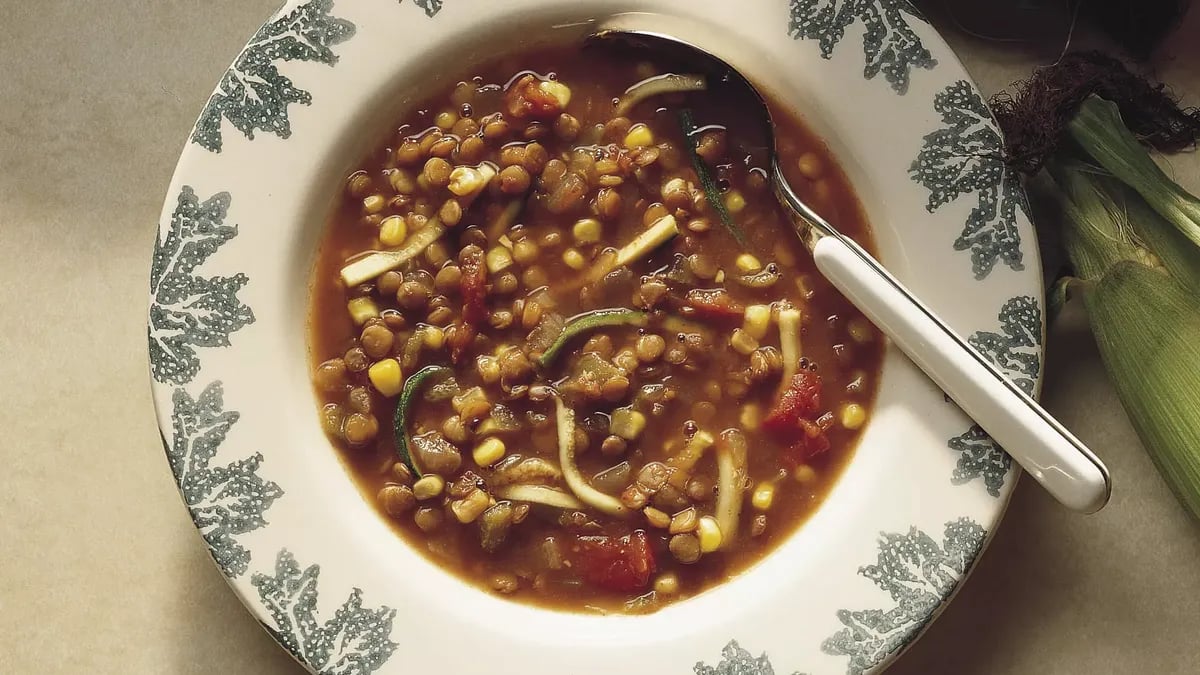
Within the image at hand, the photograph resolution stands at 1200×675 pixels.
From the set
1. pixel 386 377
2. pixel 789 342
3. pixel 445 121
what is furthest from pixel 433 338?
pixel 789 342

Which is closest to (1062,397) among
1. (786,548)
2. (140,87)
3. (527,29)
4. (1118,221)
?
(1118,221)

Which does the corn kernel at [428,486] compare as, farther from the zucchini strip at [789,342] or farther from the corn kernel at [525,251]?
the zucchini strip at [789,342]

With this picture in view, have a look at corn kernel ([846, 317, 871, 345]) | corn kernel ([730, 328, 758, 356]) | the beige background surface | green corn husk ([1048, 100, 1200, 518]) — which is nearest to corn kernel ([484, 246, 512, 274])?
corn kernel ([730, 328, 758, 356])

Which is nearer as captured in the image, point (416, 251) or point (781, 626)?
point (781, 626)

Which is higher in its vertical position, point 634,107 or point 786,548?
point 634,107

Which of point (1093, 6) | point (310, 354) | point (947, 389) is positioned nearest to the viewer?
point (947, 389)

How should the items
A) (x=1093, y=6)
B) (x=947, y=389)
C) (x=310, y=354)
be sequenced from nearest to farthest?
(x=947, y=389) → (x=310, y=354) → (x=1093, y=6)

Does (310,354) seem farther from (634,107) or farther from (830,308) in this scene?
(830,308)

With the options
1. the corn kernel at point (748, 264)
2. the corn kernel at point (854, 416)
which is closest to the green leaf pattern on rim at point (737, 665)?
the corn kernel at point (854, 416)
